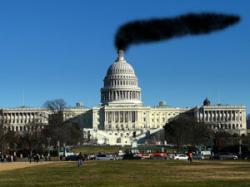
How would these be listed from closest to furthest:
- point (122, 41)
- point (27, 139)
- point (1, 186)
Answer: point (122, 41) → point (1, 186) → point (27, 139)

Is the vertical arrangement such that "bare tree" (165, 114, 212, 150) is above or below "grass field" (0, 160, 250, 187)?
above

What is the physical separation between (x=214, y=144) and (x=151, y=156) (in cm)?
4970

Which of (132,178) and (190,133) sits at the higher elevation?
(190,133)

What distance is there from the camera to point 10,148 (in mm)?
133125

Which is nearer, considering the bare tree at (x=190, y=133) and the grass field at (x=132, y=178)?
the grass field at (x=132, y=178)

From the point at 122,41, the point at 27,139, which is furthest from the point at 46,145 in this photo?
the point at 122,41

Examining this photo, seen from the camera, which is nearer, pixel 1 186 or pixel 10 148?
pixel 1 186

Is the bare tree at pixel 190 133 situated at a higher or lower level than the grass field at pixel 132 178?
higher

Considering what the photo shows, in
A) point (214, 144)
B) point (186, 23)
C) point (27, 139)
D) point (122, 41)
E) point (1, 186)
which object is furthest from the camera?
point (214, 144)

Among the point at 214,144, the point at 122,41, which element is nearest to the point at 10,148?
the point at 214,144

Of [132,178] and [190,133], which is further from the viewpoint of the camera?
[190,133]

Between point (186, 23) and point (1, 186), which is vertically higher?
point (186, 23)

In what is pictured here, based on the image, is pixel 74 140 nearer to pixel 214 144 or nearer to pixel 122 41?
pixel 214 144

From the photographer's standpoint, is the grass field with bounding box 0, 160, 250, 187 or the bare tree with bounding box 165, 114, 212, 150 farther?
the bare tree with bounding box 165, 114, 212, 150
